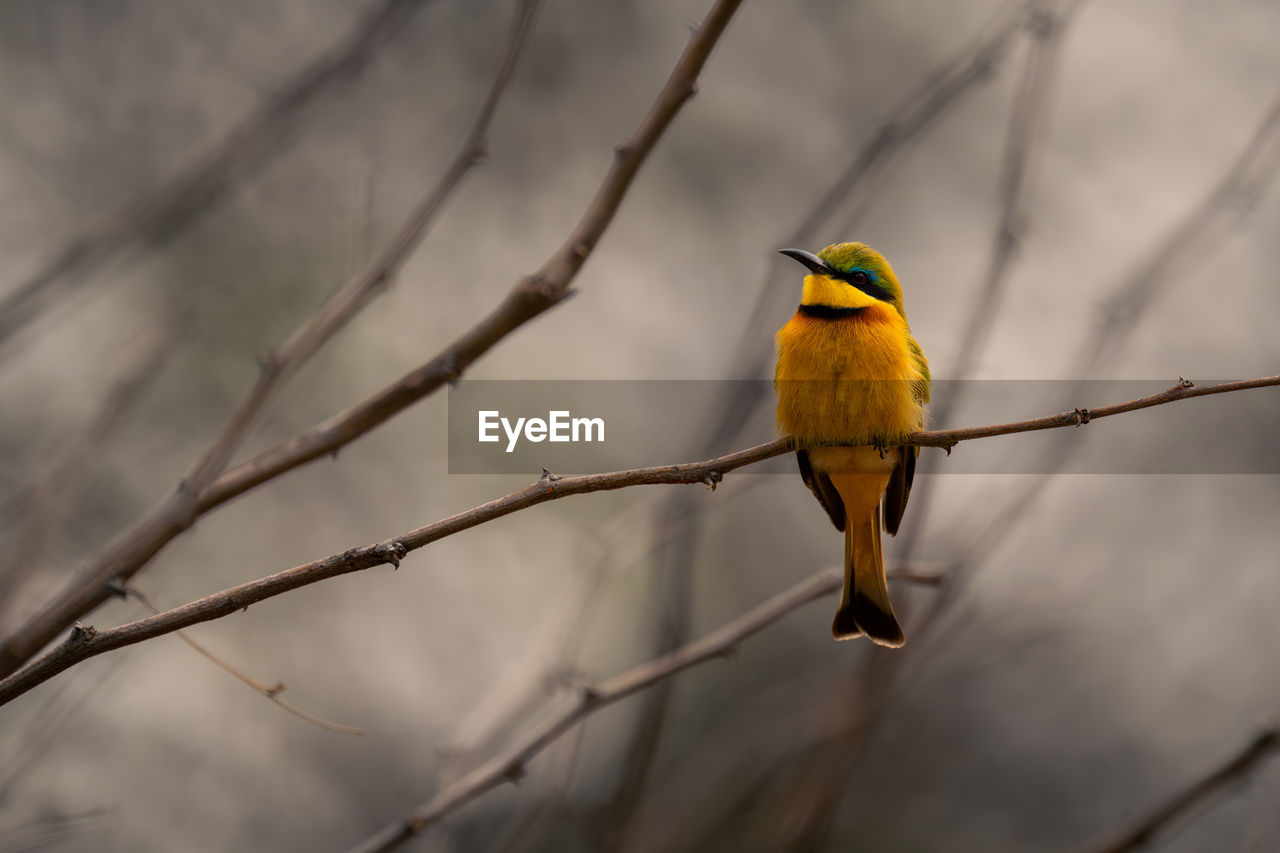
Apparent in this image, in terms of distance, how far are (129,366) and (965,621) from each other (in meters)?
1.86

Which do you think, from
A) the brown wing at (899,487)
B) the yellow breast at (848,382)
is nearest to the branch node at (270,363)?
the yellow breast at (848,382)

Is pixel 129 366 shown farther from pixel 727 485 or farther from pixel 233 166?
pixel 727 485

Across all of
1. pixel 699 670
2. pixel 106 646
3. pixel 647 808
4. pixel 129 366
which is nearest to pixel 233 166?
pixel 129 366

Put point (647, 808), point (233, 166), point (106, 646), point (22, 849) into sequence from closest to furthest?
point (106, 646), point (22, 849), point (233, 166), point (647, 808)

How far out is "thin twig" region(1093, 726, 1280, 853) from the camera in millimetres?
1745

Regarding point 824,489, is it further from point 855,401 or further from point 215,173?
point 215,173

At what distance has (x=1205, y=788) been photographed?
176 cm

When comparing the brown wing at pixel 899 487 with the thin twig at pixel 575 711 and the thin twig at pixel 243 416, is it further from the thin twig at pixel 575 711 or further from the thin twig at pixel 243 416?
the thin twig at pixel 243 416

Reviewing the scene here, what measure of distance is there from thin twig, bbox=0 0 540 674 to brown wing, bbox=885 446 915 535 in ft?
5.15

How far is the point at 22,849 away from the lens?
1992 millimetres

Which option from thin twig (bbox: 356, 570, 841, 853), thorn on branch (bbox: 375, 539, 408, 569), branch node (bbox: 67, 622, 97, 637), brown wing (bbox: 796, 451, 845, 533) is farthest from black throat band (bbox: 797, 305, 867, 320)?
branch node (bbox: 67, 622, 97, 637)

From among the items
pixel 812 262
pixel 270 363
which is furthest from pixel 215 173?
pixel 812 262

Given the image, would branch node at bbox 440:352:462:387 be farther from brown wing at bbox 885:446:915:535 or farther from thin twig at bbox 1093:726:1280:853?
brown wing at bbox 885:446:915:535

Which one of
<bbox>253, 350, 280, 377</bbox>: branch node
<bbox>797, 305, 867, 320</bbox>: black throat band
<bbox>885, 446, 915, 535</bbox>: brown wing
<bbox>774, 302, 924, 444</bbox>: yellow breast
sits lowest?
<bbox>885, 446, 915, 535</bbox>: brown wing
